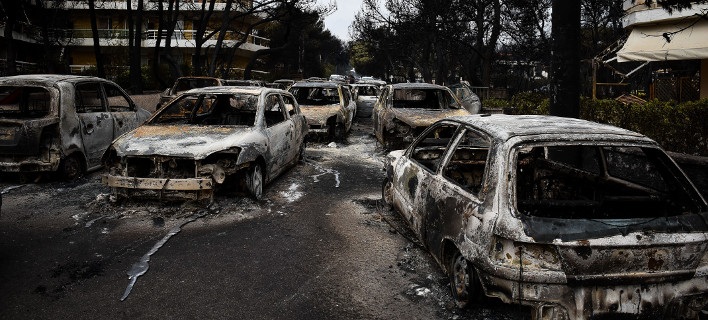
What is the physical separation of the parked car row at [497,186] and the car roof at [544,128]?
14 mm

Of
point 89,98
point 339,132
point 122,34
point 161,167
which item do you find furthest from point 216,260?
point 122,34

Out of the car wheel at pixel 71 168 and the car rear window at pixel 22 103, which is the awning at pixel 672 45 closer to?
the car wheel at pixel 71 168

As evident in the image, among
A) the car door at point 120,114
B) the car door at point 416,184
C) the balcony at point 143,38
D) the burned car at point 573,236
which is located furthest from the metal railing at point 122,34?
the burned car at point 573,236

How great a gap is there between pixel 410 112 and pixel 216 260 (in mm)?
7062

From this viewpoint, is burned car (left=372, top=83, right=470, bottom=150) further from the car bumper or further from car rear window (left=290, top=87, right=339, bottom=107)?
the car bumper

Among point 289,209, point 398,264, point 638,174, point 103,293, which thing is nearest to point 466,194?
point 398,264

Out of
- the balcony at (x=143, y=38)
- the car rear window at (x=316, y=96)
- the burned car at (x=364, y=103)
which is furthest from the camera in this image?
the balcony at (x=143, y=38)

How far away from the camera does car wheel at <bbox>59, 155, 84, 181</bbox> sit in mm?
7352

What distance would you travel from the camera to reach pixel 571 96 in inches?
249

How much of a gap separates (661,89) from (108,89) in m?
16.1

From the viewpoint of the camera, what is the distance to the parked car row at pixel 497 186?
9.67 feet

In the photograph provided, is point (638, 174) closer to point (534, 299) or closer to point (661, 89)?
point (534, 299)

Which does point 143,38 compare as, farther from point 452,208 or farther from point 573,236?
point 573,236

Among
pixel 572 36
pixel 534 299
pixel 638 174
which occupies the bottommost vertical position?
pixel 534 299
